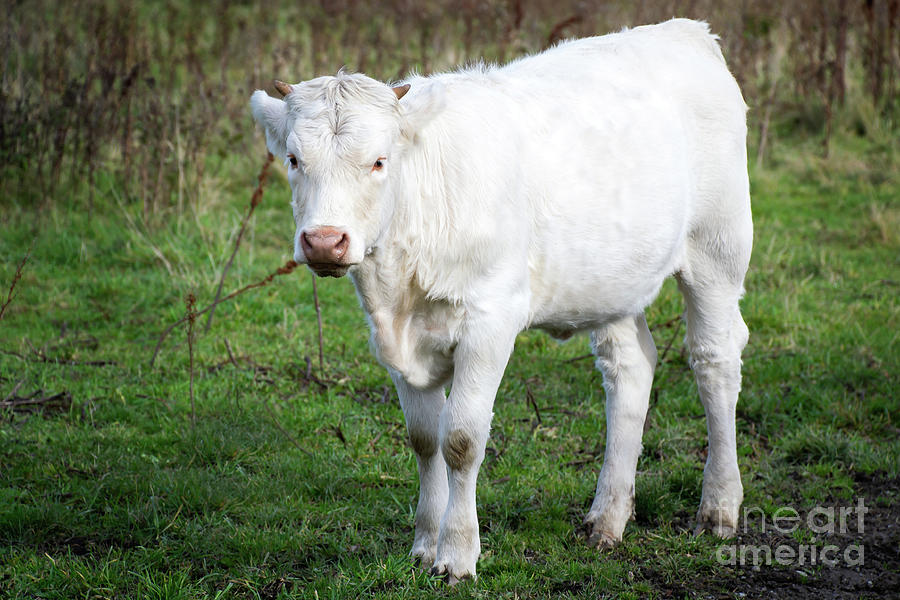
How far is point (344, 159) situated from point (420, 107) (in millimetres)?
396

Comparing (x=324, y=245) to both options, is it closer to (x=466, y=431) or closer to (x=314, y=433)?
(x=466, y=431)

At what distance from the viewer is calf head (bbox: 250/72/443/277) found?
10.6 ft

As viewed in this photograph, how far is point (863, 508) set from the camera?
4.67m

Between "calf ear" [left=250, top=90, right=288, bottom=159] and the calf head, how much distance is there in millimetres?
48

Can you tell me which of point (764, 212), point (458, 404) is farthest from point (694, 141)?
point (764, 212)

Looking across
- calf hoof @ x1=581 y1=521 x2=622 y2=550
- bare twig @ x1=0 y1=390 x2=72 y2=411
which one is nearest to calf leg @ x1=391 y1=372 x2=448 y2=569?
calf hoof @ x1=581 y1=521 x2=622 y2=550

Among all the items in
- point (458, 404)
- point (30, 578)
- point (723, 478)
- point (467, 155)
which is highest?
point (467, 155)

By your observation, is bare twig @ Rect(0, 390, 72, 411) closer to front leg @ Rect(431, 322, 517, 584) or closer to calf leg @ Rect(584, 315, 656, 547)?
front leg @ Rect(431, 322, 517, 584)

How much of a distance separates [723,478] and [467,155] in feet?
6.45

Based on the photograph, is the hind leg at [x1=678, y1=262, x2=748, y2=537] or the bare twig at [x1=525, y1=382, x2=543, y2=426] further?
the bare twig at [x1=525, y1=382, x2=543, y2=426]

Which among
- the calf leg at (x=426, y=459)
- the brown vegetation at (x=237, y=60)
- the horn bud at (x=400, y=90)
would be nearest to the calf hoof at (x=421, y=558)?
A: the calf leg at (x=426, y=459)

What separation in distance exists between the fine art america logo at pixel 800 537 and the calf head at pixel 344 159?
2.11m

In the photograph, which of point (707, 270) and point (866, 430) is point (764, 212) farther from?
point (707, 270)

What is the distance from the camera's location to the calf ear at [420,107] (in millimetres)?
3523
